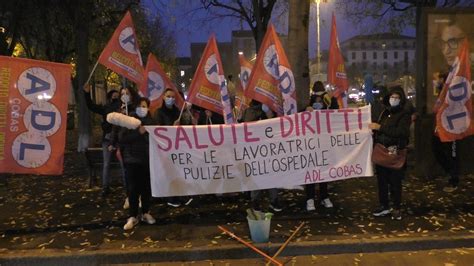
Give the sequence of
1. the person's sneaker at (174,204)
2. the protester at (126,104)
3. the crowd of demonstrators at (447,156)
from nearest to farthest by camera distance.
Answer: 1. the protester at (126,104)
2. the person's sneaker at (174,204)
3. the crowd of demonstrators at (447,156)

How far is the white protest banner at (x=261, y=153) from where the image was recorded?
707cm

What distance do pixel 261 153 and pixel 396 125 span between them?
6.13 feet

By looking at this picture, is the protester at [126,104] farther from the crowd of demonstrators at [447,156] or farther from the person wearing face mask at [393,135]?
the crowd of demonstrators at [447,156]

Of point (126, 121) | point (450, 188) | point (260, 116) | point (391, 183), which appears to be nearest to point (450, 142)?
point (450, 188)

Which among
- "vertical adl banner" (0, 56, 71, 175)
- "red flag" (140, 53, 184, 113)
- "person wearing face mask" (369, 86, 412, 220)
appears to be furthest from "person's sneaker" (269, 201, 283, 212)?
"red flag" (140, 53, 184, 113)

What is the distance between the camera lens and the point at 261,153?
23.7 ft

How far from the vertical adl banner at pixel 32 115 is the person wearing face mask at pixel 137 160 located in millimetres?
882

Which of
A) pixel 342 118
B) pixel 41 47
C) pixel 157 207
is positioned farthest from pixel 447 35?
pixel 41 47

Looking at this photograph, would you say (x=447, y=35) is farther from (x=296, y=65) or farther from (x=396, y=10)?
(x=396, y=10)

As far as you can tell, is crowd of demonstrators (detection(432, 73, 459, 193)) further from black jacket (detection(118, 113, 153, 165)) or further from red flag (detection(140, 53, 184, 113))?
red flag (detection(140, 53, 184, 113))

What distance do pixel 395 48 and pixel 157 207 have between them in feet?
468

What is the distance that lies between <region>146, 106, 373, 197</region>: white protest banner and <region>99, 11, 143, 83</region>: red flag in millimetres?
1533

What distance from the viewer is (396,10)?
23.6 meters

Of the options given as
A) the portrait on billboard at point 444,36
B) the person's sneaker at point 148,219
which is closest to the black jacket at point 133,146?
the person's sneaker at point 148,219
